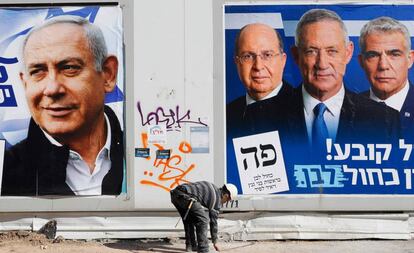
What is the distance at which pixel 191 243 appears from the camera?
9445 millimetres

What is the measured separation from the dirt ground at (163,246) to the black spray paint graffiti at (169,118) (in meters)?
1.83

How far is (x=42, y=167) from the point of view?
10.3 meters

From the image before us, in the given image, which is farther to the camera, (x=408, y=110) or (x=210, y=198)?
(x=408, y=110)

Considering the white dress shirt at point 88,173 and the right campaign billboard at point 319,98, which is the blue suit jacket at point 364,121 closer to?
the right campaign billboard at point 319,98

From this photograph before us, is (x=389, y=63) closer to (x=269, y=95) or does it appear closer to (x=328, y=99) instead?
(x=328, y=99)

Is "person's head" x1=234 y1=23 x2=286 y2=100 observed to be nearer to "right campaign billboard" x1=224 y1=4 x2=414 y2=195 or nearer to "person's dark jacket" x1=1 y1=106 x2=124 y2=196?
"right campaign billboard" x1=224 y1=4 x2=414 y2=195

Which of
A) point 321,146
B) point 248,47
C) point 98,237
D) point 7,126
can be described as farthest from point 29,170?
point 321,146

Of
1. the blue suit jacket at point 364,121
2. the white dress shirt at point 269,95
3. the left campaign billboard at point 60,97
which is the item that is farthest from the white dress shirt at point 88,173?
the blue suit jacket at point 364,121

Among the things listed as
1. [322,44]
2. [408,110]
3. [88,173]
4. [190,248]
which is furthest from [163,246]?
[408,110]

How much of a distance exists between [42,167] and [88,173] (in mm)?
733

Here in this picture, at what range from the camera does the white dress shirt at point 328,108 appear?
10352 millimetres

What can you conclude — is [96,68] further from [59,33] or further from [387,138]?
[387,138]

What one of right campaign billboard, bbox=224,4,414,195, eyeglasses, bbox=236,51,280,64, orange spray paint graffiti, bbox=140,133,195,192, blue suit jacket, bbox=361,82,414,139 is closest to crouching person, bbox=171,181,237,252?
orange spray paint graffiti, bbox=140,133,195,192

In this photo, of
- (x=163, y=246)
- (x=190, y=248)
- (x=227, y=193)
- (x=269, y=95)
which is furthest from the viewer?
(x=269, y=95)
